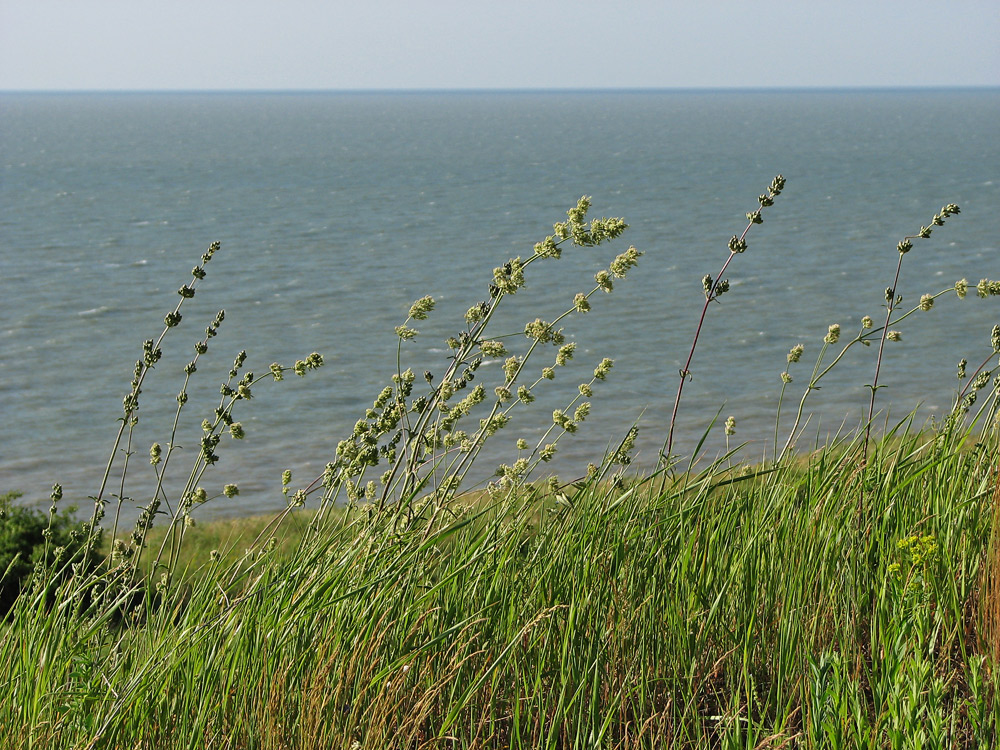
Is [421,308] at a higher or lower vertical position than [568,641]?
higher

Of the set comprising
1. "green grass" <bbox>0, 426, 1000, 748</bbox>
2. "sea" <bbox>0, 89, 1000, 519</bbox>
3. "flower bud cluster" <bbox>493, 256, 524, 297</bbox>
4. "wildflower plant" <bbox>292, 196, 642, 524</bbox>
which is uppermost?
"flower bud cluster" <bbox>493, 256, 524, 297</bbox>

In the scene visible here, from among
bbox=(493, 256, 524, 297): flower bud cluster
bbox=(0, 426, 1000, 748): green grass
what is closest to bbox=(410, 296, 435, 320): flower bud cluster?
bbox=(493, 256, 524, 297): flower bud cluster

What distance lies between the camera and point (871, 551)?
126 inches

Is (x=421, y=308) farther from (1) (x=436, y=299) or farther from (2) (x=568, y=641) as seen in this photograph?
(1) (x=436, y=299)

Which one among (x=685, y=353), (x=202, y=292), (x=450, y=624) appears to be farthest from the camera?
(x=202, y=292)

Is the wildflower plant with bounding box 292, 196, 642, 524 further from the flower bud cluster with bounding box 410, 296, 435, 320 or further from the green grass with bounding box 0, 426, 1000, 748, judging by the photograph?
the green grass with bounding box 0, 426, 1000, 748

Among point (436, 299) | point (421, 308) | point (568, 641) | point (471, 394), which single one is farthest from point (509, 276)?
point (436, 299)

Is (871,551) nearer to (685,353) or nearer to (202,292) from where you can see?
(685,353)

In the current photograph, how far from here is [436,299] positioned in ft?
68.5

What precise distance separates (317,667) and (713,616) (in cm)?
109

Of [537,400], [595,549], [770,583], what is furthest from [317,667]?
[537,400]

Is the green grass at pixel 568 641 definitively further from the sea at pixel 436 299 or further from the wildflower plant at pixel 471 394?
the sea at pixel 436 299

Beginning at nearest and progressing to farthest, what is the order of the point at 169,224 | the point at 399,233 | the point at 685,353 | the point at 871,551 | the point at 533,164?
the point at 871,551
the point at 685,353
the point at 399,233
the point at 169,224
the point at 533,164

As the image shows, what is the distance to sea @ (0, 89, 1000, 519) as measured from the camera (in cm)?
1378
